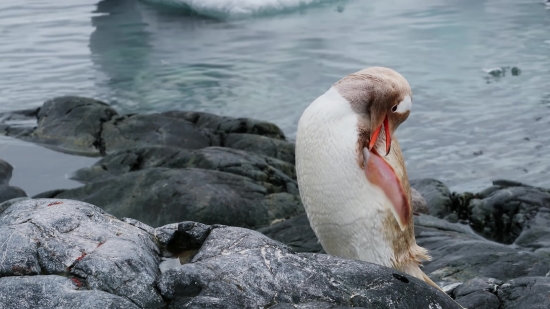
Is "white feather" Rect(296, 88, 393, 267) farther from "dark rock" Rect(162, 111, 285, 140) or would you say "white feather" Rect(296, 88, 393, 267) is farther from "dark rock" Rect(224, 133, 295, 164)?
"dark rock" Rect(162, 111, 285, 140)

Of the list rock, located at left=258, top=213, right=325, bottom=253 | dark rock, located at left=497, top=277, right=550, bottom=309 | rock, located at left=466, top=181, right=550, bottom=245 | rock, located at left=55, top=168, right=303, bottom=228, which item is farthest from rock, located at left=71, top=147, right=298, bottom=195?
dark rock, located at left=497, top=277, right=550, bottom=309

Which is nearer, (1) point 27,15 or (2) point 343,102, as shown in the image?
(2) point 343,102

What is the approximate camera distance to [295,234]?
20.6 feet

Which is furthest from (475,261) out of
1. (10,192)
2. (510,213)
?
(10,192)

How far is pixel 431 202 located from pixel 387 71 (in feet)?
14.3

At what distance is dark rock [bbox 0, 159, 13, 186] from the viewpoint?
880cm

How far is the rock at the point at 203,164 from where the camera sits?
7906 millimetres

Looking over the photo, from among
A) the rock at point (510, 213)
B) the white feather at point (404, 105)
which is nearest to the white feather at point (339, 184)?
the white feather at point (404, 105)

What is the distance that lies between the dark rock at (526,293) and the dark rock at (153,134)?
601 centimetres

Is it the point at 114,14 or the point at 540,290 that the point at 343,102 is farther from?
the point at 114,14

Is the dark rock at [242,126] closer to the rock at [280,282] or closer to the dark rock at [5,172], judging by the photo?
the dark rock at [5,172]

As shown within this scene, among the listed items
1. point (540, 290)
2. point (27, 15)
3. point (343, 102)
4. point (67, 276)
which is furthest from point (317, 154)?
point (27, 15)

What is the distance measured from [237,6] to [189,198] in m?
13.1

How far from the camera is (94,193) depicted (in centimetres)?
729
